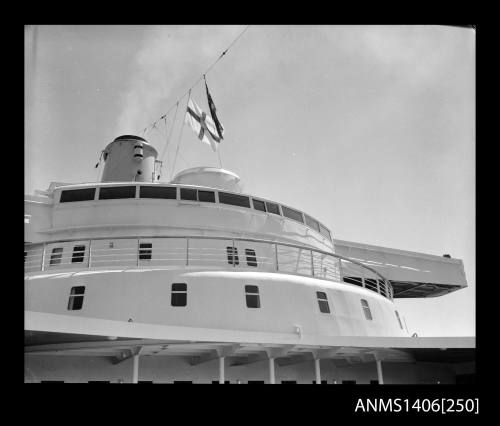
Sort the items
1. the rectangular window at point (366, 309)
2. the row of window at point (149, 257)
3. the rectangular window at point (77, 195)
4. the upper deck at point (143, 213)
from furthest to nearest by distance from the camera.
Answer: the rectangular window at point (77, 195)
the upper deck at point (143, 213)
the rectangular window at point (366, 309)
the row of window at point (149, 257)

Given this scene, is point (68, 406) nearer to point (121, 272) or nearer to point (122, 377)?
point (122, 377)

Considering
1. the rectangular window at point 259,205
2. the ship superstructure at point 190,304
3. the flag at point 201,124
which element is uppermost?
the flag at point 201,124

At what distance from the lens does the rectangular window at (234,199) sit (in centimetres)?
1708

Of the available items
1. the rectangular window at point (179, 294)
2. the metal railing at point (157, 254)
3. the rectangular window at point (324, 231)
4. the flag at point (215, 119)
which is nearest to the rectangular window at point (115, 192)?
the metal railing at point (157, 254)

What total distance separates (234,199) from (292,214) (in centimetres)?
264

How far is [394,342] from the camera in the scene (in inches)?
421

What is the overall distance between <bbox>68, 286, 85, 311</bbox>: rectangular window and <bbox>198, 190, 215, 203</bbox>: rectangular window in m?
6.01

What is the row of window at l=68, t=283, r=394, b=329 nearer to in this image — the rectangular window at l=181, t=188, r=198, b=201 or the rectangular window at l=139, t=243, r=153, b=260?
the rectangular window at l=139, t=243, r=153, b=260

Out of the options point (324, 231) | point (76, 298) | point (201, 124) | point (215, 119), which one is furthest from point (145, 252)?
point (215, 119)

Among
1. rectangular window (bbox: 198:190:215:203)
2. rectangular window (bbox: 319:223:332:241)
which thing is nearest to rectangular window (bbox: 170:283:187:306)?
rectangular window (bbox: 198:190:215:203)

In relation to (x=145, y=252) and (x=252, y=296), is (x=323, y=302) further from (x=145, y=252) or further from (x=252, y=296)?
(x=145, y=252)

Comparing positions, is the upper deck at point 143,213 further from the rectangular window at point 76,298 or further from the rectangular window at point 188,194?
the rectangular window at point 76,298

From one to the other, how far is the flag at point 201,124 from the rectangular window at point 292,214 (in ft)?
18.1

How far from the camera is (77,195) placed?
16.3 m
